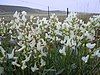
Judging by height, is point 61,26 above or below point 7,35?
above

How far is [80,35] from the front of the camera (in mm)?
3361

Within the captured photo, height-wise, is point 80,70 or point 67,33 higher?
point 67,33

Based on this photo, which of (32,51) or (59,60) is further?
(59,60)

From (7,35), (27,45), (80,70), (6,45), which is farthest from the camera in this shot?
(7,35)

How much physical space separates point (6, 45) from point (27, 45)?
1.10 meters

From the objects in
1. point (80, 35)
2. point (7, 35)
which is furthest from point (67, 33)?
point (7, 35)

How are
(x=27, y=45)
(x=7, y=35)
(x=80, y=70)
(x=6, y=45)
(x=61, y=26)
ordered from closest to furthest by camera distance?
(x=27, y=45) < (x=80, y=70) < (x=61, y=26) < (x=6, y=45) < (x=7, y=35)

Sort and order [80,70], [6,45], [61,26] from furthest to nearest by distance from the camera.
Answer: [6,45]
[61,26]
[80,70]

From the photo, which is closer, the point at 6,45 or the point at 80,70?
the point at 80,70

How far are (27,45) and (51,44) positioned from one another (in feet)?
2.26

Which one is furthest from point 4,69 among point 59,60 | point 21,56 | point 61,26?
point 61,26

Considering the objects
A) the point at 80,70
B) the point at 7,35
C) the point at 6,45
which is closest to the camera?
the point at 80,70

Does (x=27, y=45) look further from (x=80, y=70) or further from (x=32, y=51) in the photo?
(x=80, y=70)

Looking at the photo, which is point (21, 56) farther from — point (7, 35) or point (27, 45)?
point (7, 35)
